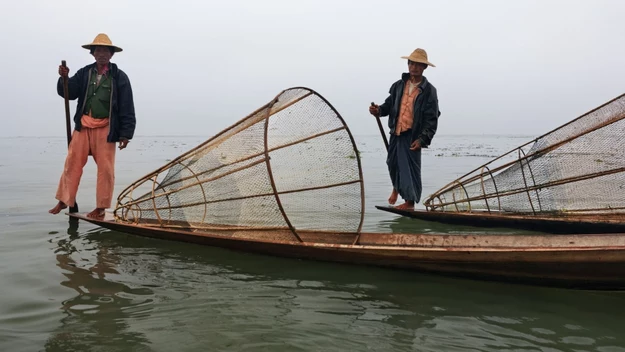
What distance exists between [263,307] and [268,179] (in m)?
1.20

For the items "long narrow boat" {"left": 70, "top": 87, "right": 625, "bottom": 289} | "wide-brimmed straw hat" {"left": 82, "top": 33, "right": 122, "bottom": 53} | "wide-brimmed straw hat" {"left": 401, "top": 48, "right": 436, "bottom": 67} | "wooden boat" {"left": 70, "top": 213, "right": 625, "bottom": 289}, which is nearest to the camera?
"wooden boat" {"left": 70, "top": 213, "right": 625, "bottom": 289}

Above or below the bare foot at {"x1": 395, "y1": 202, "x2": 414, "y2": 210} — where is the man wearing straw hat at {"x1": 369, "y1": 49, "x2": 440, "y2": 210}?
above

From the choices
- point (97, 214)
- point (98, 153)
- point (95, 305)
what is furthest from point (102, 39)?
point (95, 305)

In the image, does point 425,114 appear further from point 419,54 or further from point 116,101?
point 116,101

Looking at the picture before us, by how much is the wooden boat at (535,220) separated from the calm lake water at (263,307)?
6.83 ft

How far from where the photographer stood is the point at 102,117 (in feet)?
16.2

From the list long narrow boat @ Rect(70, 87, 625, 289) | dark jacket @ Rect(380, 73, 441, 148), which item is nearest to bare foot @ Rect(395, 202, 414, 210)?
dark jacket @ Rect(380, 73, 441, 148)

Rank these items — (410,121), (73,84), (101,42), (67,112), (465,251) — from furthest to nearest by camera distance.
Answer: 1. (410,121)
2. (67,112)
3. (73,84)
4. (101,42)
5. (465,251)

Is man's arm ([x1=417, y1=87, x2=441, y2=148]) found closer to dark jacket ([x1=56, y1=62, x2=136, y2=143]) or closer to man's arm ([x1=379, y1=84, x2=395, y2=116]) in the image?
man's arm ([x1=379, y1=84, x2=395, y2=116])

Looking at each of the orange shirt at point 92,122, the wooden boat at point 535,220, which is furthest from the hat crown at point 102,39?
the wooden boat at point 535,220

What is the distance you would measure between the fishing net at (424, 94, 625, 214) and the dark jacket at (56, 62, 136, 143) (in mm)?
3925

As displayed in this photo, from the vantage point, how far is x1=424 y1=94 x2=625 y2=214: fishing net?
516 cm

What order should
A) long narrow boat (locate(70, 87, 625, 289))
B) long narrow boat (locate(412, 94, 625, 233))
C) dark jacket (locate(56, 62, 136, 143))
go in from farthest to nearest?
1. long narrow boat (locate(412, 94, 625, 233))
2. dark jacket (locate(56, 62, 136, 143))
3. long narrow boat (locate(70, 87, 625, 289))

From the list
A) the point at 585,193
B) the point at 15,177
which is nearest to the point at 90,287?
the point at 585,193
